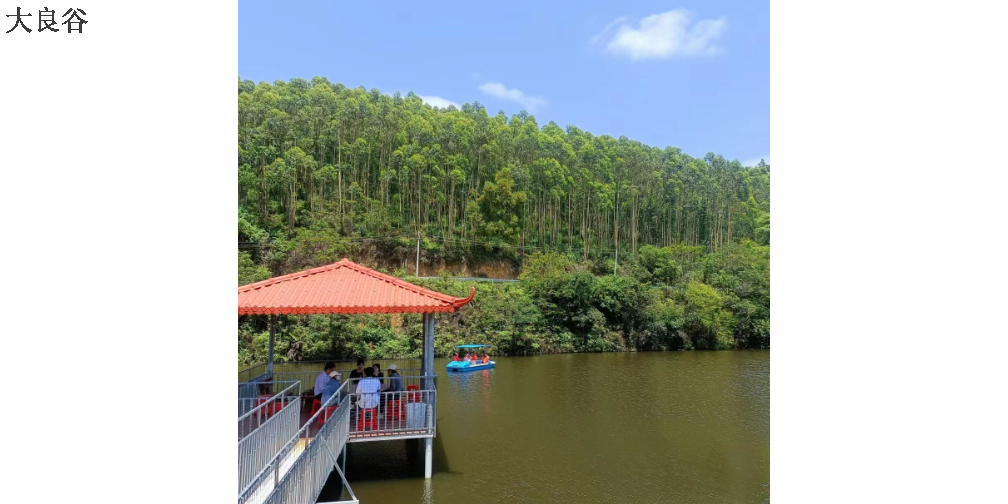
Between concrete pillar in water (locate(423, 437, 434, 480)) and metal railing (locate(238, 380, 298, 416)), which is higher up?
metal railing (locate(238, 380, 298, 416))

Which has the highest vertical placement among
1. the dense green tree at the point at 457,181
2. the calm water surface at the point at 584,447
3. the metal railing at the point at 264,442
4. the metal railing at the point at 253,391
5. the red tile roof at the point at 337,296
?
the dense green tree at the point at 457,181

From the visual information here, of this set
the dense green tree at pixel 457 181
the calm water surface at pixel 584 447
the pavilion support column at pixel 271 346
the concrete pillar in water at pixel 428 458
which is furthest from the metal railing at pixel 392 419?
the dense green tree at pixel 457 181

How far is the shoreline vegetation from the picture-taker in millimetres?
26156

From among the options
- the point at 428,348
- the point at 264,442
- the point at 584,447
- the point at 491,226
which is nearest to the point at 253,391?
the point at 428,348

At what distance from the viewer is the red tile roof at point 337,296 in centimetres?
804

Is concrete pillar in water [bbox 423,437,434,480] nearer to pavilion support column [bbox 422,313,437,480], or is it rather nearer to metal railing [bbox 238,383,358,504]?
pavilion support column [bbox 422,313,437,480]

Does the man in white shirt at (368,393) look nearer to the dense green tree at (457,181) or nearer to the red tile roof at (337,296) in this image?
the red tile roof at (337,296)

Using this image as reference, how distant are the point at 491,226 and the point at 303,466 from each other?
29.3 meters

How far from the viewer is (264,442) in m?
5.18

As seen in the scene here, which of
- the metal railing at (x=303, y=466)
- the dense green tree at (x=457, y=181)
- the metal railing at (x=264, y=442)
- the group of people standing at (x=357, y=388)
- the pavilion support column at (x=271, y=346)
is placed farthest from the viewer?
the dense green tree at (x=457, y=181)

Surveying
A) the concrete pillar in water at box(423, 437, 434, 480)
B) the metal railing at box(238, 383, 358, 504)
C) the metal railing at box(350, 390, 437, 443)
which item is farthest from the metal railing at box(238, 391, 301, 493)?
the concrete pillar in water at box(423, 437, 434, 480)

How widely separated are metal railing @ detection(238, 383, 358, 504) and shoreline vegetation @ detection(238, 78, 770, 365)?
589 inches

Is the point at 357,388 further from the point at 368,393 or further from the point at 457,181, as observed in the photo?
the point at 457,181

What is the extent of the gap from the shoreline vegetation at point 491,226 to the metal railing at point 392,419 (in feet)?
47.0
